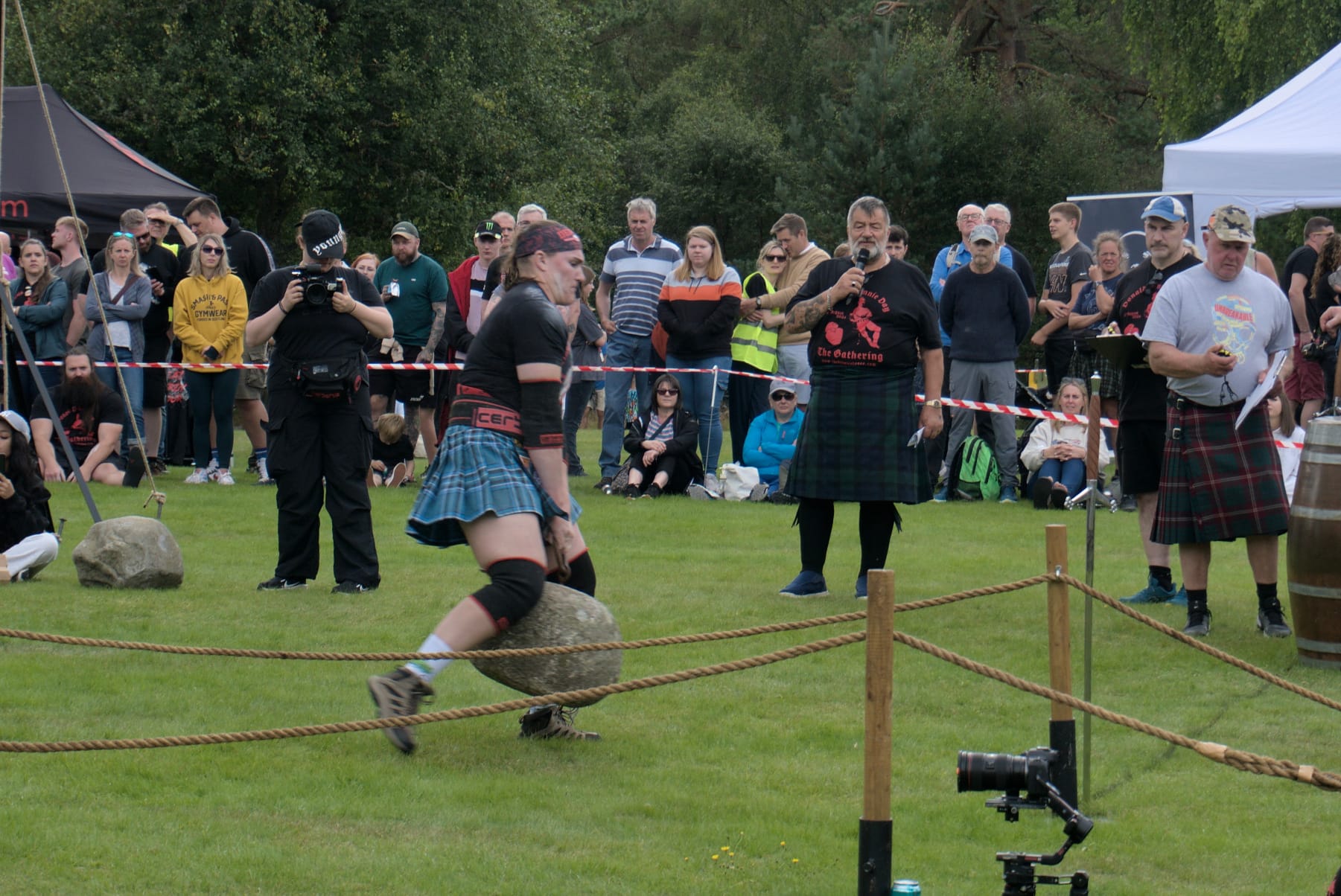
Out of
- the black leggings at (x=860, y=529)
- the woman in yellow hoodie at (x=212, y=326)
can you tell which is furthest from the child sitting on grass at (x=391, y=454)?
the black leggings at (x=860, y=529)

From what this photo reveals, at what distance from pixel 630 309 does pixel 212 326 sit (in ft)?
10.5

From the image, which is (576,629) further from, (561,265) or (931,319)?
(931,319)

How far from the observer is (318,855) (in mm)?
4285

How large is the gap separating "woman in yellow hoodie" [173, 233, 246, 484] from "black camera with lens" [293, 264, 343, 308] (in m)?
4.60

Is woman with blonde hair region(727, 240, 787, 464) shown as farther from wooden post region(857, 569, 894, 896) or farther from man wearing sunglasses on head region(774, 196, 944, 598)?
wooden post region(857, 569, 894, 896)

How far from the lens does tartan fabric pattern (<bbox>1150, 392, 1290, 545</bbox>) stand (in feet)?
23.5

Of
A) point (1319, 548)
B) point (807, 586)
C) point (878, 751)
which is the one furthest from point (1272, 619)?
point (878, 751)

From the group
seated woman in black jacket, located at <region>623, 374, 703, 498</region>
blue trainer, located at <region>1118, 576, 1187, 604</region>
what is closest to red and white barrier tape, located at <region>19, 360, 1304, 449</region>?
seated woman in black jacket, located at <region>623, 374, 703, 498</region>

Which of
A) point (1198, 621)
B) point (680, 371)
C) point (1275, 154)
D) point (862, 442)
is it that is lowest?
point (1198, 621)

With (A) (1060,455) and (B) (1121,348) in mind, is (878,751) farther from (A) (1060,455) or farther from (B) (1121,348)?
(A) (1060,455)

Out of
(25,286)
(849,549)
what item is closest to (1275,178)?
(849,549)

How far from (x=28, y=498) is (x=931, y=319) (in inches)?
185

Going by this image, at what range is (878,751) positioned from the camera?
3.66 meters

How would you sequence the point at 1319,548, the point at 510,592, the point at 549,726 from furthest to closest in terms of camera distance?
the point at 1319,548 → the point at 549,726 → the point at 510,592
